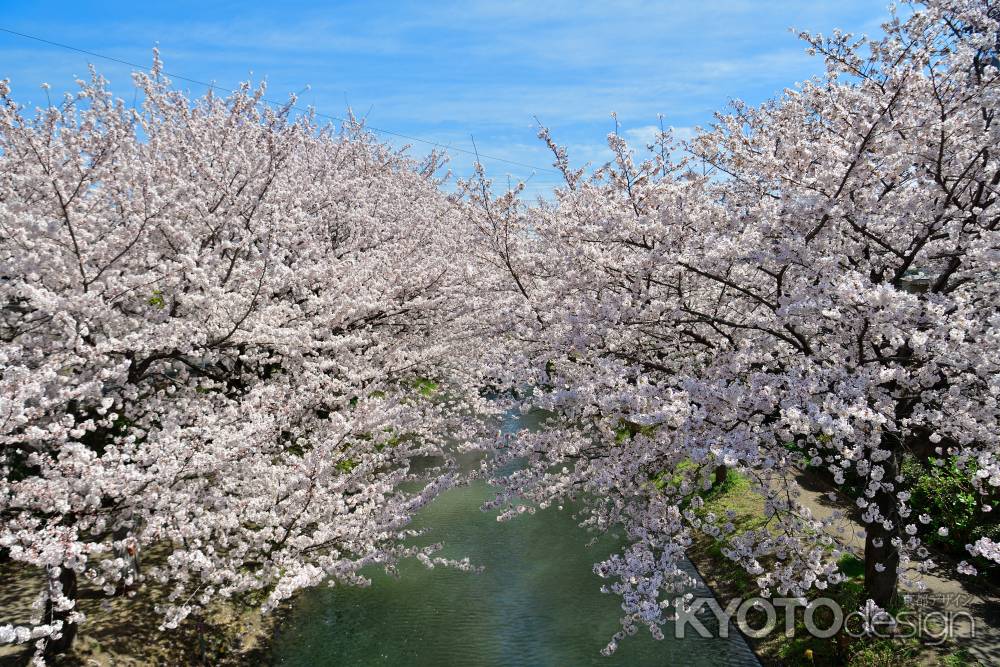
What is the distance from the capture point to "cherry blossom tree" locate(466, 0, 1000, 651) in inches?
217

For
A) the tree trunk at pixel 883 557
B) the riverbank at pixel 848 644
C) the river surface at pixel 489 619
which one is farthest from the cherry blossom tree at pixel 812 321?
the river surface at pixel 489 619

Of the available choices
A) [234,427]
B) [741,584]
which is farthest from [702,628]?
[234,427]

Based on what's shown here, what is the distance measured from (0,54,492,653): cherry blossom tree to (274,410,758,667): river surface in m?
1.20

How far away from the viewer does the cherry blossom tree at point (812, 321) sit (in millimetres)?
5523

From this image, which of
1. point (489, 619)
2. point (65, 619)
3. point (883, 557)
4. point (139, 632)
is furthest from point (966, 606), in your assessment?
point (65, 619)

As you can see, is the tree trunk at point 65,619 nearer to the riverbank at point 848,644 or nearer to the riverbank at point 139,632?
the riverbank at point 139,632

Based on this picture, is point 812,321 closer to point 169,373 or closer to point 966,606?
point 966,606

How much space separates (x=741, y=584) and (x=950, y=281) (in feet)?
18.2

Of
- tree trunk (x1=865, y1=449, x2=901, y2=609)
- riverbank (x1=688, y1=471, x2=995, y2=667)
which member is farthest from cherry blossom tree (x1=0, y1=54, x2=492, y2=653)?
tree trunk (x1=865, y1=449, x2=901, y2=609)

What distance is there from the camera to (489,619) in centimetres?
937

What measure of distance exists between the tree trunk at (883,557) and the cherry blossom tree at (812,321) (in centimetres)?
3

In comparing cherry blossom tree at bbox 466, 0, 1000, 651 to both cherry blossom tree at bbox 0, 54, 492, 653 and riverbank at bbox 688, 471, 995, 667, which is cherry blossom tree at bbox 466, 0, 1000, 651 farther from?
cherry blossom tree at bbox 0, 54, 492, 653

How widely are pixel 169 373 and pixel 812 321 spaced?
10041 millimetres

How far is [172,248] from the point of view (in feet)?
28.1
